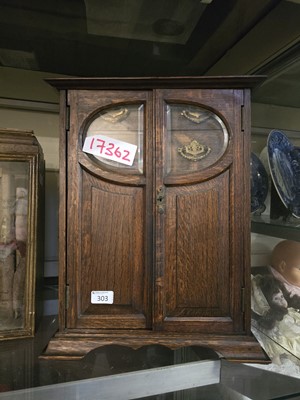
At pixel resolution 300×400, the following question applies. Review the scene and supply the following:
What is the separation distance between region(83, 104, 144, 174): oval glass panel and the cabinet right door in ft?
0.17

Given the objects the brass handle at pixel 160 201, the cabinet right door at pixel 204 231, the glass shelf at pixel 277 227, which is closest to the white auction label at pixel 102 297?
the cabinet right door at pixel 204 231

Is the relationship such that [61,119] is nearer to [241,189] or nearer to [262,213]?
[241,189]

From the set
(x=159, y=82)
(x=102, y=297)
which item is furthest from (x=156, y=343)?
(x=159, y=82)

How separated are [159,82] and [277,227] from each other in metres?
0.46

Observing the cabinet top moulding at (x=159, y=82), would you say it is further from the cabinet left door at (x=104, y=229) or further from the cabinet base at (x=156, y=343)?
the cabinet base at (x=156, y=343)

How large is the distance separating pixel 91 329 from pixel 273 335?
0.44m

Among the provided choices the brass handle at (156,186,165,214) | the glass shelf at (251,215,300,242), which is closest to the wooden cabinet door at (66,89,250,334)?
the brass handle at (156,186,165,214)

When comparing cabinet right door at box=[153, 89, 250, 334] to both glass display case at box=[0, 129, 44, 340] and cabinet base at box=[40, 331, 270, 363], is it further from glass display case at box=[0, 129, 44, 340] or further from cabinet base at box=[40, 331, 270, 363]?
glass display case at box=[0, 129, 44, 340]

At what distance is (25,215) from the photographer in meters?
0.77

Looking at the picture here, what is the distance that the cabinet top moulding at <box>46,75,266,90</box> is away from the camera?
682 mm

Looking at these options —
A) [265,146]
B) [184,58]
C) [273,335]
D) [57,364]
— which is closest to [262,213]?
[265,146]

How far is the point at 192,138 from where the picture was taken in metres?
0.72

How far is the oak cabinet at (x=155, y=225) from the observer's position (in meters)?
0.68

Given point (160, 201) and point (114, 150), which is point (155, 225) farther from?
point (114, 150)
